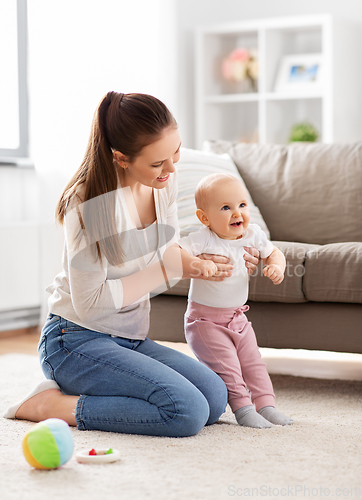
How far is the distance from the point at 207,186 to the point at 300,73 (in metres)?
2.37

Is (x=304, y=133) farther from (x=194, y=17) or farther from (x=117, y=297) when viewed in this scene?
(x=117, y=297)

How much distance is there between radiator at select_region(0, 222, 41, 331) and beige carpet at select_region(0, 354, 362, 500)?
4.76 ft

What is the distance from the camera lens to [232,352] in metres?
1.49

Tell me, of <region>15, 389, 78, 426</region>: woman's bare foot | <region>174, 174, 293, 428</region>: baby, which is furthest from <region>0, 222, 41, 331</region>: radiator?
<region>174, 174, 293, 428</region>: baby

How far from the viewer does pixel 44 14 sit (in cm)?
285

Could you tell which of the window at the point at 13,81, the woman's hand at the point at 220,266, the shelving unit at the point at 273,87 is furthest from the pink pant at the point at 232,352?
the shelving unit at the point at 273,87

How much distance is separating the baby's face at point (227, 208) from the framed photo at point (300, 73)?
227 cm

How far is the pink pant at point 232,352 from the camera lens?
1.47 metres

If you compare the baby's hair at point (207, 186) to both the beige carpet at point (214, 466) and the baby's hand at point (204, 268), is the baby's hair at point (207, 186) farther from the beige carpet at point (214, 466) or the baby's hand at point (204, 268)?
the beige carpet at point (214, 466)

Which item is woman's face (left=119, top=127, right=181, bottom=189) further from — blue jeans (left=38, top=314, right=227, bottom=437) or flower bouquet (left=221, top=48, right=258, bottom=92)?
flower bouquet (left=221, top=48, right=258, bottom=92)

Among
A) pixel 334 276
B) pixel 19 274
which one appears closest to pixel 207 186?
pixel 334 276

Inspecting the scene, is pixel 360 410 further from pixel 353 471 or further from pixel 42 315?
pixel 42 315

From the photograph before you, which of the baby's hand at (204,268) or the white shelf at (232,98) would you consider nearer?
the baby's hand at (204,268)

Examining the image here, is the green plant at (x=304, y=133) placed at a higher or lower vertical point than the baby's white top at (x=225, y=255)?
higher
